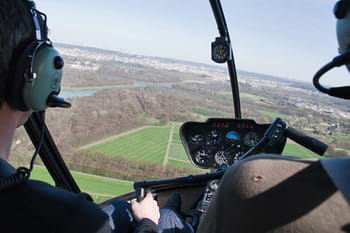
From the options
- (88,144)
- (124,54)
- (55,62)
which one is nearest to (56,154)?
(88,144)

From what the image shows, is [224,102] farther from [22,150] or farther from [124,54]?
[22,150]

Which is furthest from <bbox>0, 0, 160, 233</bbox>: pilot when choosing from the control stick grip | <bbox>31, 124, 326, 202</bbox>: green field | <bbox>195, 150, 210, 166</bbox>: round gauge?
<bbox>31, 124, 326, 202</bbox>: green field

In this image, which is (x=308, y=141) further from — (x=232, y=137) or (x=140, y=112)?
(x=140, y=112)

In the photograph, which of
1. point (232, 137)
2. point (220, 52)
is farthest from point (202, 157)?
point (220, 52)

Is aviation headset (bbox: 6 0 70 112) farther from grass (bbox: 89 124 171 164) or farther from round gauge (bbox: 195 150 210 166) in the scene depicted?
grass (bbox: 89 124 171 164)

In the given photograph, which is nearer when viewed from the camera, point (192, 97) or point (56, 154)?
point (56, 154)

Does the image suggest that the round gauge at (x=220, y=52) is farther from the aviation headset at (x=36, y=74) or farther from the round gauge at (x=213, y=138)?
the aviation headset at (x=36, y=74)

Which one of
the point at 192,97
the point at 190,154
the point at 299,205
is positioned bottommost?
the point at 190,154

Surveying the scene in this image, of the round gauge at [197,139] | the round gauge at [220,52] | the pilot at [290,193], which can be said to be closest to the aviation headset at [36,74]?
the pilot at [290,193]
